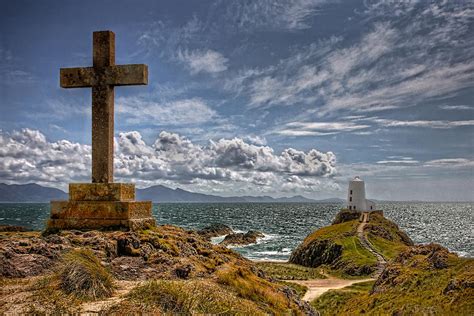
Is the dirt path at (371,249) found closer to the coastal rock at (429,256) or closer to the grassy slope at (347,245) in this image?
the grassy slope at (347,245)

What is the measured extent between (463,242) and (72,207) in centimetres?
9093

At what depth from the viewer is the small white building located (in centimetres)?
7950

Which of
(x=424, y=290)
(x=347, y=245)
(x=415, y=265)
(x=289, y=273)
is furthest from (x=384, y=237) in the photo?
(x=424, y=290)

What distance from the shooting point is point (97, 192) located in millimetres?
10375

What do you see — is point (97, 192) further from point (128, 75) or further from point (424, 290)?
point (424, 290)

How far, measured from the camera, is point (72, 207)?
33.5 feet

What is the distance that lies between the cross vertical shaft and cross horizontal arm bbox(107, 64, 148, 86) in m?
0.21

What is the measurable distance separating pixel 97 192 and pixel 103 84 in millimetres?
2847

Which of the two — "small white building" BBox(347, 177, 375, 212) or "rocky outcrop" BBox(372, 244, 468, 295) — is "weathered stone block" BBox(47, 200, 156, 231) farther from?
"small white building" BBox(347, 177, 375, 212)

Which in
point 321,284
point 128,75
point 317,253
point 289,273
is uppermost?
point 128,75

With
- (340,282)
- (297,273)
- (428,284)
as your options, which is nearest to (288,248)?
(297,273)

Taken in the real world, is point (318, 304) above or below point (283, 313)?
below

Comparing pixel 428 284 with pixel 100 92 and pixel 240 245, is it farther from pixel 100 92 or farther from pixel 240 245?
pixel 240 245

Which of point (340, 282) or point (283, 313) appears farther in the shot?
point (340, 282)
